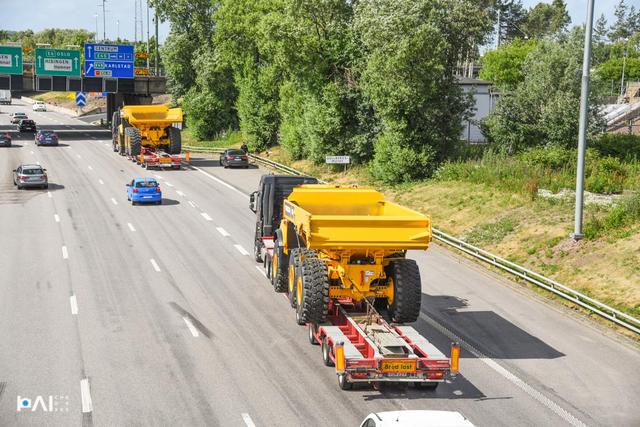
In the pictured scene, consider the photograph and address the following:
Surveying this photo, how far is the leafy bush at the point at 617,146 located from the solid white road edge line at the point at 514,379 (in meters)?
Result: 24.7

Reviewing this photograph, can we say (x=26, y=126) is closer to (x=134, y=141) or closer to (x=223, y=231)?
(x=134, y=141)

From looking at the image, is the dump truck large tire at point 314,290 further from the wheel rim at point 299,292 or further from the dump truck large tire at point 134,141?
the dump truck large tire at point 134,141

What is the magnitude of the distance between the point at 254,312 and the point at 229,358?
4.15 m

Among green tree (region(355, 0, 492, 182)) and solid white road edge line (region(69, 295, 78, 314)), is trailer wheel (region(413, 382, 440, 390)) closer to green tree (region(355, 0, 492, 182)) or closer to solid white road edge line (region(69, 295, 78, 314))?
solid white road edge line (region(69, 295, 78, 314))

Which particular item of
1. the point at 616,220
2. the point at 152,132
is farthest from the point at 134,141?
the point at 616,220

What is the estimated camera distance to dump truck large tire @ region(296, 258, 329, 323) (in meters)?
19.3

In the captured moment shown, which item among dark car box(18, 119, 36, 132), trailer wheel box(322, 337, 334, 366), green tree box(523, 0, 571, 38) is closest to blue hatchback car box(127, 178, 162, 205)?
trailer wheel box(322, 337, 334, 366)

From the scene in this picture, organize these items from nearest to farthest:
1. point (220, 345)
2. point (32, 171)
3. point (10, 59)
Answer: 1. point (220, 345)
2. point (32, 171)
3. point (10, 59)

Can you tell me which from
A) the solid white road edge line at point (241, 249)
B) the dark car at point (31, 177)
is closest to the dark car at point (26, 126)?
the dark car at point (31, 177)

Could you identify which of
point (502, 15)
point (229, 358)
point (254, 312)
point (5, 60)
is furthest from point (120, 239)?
point (502, 15)

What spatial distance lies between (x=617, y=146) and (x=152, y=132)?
32.6 m

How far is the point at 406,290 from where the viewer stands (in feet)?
65.6

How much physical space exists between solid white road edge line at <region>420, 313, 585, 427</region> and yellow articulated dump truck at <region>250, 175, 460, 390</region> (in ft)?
5.53

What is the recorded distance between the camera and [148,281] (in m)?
26.9
